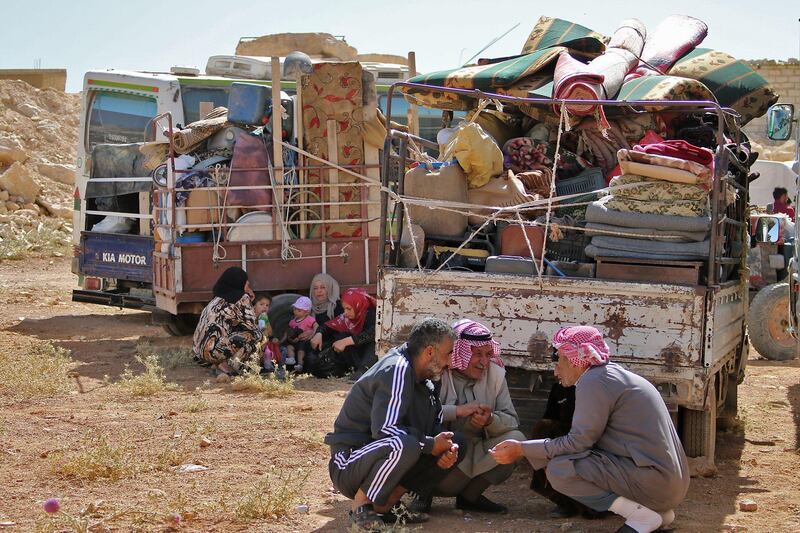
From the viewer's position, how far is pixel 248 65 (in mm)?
13289

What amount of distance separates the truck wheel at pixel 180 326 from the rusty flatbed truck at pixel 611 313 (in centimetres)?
574

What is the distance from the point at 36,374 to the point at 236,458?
327 centimetres

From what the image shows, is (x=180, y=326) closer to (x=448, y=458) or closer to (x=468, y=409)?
(x=468, y=409)

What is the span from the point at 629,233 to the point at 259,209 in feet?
17.2

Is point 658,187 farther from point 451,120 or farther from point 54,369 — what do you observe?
point 54,369

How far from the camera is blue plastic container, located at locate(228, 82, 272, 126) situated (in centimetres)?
1041

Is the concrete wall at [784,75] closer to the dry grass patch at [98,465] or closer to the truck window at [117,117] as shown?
the truck window at [117,117]

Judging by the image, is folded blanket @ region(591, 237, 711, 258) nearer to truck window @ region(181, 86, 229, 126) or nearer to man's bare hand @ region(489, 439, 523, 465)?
man's bare hand @ region(489, 439, 523, 465)

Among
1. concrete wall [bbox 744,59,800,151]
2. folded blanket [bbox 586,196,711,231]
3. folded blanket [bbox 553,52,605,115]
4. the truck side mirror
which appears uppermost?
concrete wall [bbox 744,59,800,151]

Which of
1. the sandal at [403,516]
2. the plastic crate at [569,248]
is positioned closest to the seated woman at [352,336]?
the plastic crate at [569,248]

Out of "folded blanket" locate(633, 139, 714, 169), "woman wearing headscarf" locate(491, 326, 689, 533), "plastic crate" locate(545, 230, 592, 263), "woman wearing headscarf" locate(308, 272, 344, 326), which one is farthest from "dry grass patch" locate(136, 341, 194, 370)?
"woman wearing headscarf" locate(491, 326, 689, 533)

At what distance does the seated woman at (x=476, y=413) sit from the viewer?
17.2ft

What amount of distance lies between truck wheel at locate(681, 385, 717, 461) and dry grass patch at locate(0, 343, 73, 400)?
493 cm

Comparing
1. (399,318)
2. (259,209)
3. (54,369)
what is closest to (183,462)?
(399,318)
